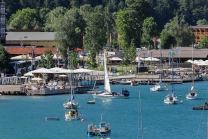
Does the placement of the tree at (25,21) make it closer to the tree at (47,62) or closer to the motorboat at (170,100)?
the tree at (47,62)

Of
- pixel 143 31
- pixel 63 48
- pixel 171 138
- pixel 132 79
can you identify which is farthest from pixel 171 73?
pixel 171 138

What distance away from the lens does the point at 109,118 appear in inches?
3199

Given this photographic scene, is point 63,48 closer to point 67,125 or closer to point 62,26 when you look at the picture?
point 62,26

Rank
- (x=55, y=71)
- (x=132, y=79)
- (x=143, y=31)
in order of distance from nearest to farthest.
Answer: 1. (x=55, y=71)
2. (x=132, y=79)
3. (x=143, y=31)

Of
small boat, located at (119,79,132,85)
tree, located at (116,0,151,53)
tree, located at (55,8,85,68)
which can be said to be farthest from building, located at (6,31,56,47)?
small boat, located at (119,79,132,85)

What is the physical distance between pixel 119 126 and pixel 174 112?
13050 mm

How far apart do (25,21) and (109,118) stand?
11009cm

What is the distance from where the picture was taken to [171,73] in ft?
422

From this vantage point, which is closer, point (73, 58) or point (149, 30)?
point (73, 58)

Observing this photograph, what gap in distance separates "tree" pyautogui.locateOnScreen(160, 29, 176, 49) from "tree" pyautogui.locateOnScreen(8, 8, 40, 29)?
31982 mm

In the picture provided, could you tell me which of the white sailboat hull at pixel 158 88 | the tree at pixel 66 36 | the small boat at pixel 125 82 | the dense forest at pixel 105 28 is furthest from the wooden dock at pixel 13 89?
the tree at pixel 66 36

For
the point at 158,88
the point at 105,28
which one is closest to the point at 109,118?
the point at 158,88

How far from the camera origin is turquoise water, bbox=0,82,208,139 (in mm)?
71625

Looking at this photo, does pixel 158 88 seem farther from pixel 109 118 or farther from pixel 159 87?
pixel 109 118
